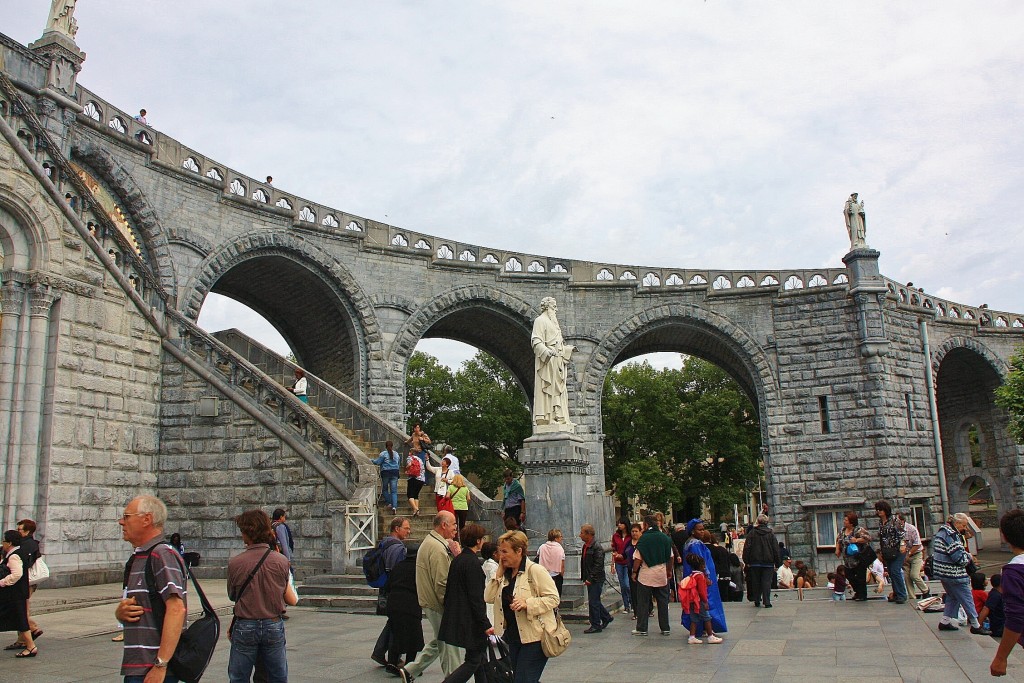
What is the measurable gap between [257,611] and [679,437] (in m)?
36.3

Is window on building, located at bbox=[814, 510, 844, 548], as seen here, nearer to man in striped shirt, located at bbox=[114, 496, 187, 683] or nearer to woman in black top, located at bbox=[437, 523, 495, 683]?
woman in black top, located at bbox=[437, 523, 495, 683]

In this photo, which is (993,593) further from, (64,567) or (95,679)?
(64,567)

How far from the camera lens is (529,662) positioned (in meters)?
5.52

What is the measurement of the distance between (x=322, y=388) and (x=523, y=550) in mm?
13143

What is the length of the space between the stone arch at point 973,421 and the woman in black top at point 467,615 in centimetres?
2424

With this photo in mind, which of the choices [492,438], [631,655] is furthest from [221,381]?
[492,438]

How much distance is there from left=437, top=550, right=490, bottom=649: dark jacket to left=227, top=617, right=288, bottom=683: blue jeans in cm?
127

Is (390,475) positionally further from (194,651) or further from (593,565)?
(194,651)

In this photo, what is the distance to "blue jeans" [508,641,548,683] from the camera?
5.52 m

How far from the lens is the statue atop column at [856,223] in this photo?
23453 mm

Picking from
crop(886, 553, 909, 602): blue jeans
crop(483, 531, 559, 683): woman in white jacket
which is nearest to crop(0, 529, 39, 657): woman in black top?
crop(483, 531, 559, 683): woman in white jacket

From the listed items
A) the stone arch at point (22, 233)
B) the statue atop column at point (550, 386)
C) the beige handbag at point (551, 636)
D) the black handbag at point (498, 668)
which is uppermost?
the stone arch at point (22, 233)

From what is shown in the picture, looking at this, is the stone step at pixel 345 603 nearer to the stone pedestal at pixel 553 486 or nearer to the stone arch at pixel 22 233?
the stone pedestal at pixel 553 486

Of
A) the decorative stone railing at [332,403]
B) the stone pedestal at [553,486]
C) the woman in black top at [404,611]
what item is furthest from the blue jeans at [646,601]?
the decorative stone railing at [332,403]
